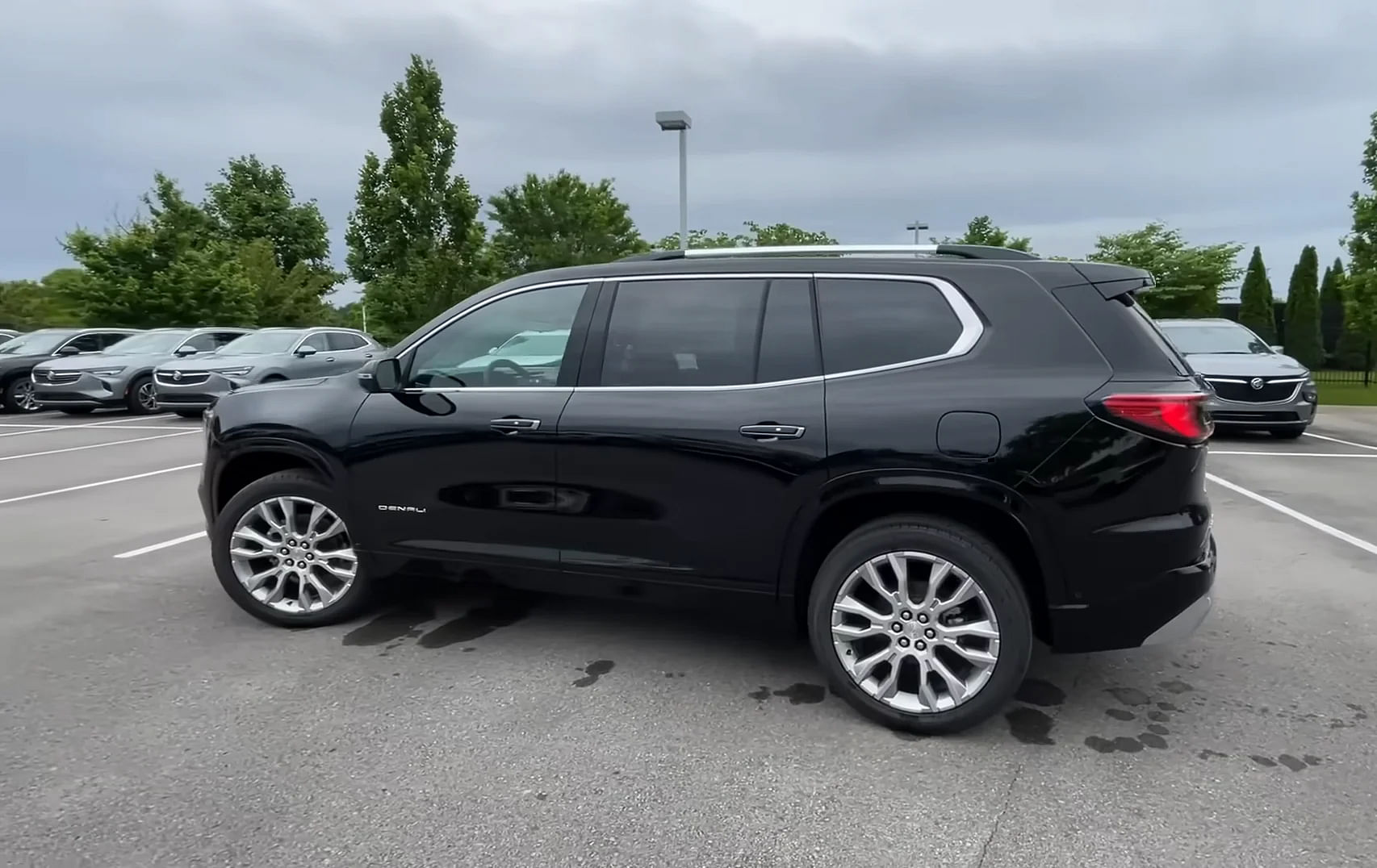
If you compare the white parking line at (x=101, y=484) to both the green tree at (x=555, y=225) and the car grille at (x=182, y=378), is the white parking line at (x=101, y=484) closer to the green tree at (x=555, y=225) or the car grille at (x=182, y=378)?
the car grille at (x=182, y=378)

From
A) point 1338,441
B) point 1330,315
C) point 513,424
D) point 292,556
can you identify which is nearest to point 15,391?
point 292,556

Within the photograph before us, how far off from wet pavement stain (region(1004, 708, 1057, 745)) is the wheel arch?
35cm

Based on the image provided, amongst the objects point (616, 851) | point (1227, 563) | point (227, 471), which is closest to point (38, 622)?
point (227, 471)

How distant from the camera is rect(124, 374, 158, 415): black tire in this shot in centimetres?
1641

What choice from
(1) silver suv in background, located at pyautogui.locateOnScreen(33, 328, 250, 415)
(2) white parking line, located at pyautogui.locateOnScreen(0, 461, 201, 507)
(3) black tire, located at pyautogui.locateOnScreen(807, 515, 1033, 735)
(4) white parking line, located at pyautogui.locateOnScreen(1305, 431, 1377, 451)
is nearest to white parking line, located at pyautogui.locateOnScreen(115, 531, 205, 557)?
(2) white parking line, located at pyautogui.locateOnScreen(0, 461, 201, 507)

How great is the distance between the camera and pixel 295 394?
4465 mm

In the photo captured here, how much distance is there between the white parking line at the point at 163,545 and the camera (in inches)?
239

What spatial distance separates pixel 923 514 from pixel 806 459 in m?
0.48

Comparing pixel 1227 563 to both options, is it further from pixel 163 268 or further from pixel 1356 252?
pixel 163 268

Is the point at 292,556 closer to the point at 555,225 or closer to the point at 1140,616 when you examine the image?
the point at 1140,616

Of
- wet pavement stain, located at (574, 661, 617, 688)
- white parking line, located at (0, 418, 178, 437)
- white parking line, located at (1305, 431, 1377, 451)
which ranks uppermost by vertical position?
white parking line, located at (0, 418, 178, 437)

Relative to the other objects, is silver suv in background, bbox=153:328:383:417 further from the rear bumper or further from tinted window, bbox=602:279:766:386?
the rear bumper

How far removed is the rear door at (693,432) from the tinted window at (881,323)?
91mm

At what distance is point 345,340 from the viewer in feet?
54.8
